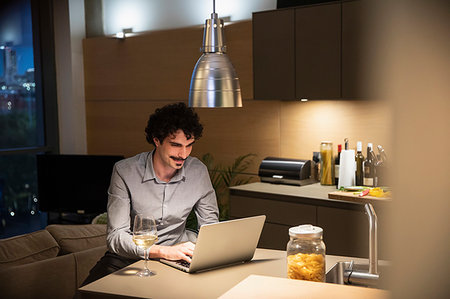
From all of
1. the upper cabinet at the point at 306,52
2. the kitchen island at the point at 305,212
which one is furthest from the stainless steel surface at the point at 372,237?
the upper cabinet at the point at 306,52

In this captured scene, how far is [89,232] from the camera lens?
10.2ft

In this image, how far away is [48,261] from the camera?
270cm

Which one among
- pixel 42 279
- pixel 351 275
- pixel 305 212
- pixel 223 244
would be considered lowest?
pixel 42 279

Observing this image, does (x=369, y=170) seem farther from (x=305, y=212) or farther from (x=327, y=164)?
(x=305, y=212)

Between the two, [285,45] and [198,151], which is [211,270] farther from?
[198,151]

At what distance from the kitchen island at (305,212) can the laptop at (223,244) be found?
1.38 meters

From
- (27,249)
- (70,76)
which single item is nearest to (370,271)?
(27,249)

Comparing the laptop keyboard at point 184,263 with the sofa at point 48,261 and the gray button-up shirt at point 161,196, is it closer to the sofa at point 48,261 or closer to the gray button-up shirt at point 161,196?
the gray button-up shirt at point 161,196

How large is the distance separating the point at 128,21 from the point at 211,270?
403cm

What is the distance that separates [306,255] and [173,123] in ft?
3.87

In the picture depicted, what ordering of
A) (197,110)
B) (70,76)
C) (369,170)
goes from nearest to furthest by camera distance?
(369,170)
(197,110)
(70,76)

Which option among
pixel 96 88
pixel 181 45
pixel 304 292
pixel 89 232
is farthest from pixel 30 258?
pixel 96 88

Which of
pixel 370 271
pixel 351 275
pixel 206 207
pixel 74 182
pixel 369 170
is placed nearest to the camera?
pixel 370 271

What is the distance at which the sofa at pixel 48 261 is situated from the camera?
256 centimetres
